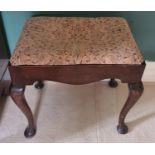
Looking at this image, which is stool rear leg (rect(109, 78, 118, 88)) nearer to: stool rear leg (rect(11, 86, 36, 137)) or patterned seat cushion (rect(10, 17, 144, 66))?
patterned seat cushion (rect(10, 17, 144, 66))

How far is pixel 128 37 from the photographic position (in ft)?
2.95

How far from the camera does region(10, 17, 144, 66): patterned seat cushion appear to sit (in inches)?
31.3

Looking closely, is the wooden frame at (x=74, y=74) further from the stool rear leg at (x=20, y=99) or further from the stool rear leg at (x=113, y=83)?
the stool rear leg at (x=113, y=83)

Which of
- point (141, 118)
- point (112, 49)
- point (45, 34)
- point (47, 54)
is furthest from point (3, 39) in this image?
point (141, 118)

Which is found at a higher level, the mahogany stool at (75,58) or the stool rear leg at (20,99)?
the mahogany stool at (75,58)

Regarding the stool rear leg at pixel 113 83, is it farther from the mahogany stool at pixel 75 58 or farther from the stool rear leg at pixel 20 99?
the stool rear leg at pixel 20 99

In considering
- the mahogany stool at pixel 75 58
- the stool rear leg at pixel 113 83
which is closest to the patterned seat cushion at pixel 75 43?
the mahogany stool at pixel 75 58

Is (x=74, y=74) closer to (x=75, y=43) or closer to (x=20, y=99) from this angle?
(x=75, y=43)

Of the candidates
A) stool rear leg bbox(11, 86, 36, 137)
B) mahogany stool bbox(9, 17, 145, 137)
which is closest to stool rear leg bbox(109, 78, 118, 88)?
mahogany stool bbox(9, 17, 145, 137)

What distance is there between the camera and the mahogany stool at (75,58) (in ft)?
2.61

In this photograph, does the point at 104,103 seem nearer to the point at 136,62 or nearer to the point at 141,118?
the point at 141,118

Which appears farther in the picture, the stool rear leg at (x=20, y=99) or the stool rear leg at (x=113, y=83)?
the stool rear leg at (x=113, y=83)

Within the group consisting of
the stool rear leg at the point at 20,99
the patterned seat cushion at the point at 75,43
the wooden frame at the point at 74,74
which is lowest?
the stool rear leg at the point at 20,99

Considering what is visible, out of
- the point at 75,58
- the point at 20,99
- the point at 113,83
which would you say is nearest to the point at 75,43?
the point at 75,58
